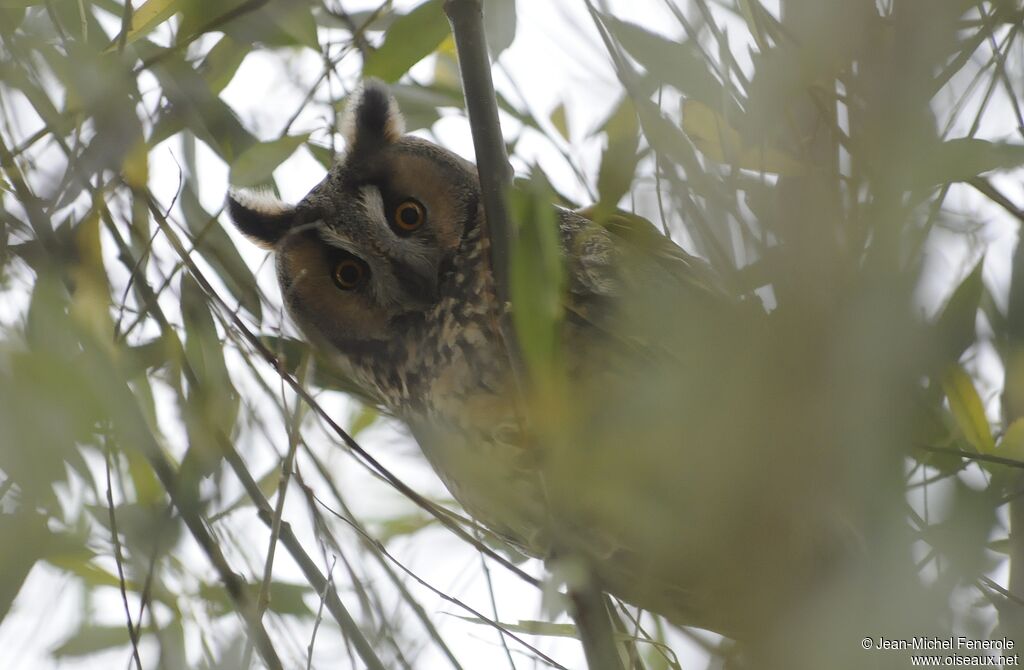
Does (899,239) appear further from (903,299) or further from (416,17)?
(416,17)

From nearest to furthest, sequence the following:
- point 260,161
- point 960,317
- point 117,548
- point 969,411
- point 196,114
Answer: point 960,317
point 117,548
point 969,411
point 260,161
point 196,114

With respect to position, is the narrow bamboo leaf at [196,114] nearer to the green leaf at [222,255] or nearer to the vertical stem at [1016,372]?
the green leaf at [222,255]

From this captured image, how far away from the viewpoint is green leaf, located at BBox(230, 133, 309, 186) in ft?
5.44

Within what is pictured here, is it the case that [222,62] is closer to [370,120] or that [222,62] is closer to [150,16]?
[150,16]

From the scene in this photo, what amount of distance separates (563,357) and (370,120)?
2.44 feet

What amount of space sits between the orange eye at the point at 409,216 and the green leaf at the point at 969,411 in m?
1.08

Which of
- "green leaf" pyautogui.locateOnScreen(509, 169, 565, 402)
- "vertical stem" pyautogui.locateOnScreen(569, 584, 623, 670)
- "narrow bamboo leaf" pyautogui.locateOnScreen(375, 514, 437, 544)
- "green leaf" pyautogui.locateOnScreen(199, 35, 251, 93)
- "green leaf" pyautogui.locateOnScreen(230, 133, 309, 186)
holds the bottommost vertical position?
"vertical stem" pyautogui.locateOnScreen(569, 584, 623, 670)

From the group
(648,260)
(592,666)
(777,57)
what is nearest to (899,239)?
(777,57)

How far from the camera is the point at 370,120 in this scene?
217cm

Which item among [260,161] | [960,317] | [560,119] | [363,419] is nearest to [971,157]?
[960,317]

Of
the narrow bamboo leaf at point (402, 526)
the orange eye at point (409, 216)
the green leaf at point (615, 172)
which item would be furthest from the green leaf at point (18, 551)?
the orange eye at point (409, 216)

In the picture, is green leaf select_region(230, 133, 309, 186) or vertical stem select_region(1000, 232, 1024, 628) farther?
green leaf select_region(230, 133, 309, 186)

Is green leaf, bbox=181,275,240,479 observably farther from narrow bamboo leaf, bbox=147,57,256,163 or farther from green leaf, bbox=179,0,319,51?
green leaf, bbox=179,0,319,51

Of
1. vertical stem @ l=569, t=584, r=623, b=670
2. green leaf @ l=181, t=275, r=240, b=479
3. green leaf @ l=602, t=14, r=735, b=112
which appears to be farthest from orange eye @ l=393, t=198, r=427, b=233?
vertical stem @ l=569, t=584, r=623, b=670
